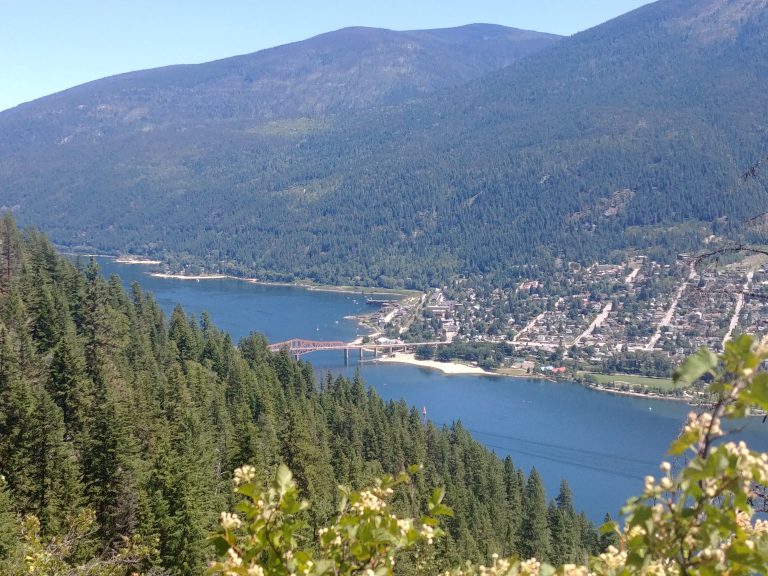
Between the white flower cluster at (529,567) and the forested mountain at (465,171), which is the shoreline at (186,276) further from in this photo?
the white flower cluster at (529,567)

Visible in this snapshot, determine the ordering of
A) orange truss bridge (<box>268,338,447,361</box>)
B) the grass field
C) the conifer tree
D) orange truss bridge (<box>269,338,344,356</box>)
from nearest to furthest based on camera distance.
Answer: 1. the conifer tree
2. the grass field
3. orange truss bridge (<box>269,338,344,356</box>)
4. orange truss bridge (<box>268,338,447,361</box>)

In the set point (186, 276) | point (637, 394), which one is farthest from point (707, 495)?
point (186, 276)

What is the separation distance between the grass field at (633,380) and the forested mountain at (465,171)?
37.4 metres

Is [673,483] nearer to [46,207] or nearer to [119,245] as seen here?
[119,245]

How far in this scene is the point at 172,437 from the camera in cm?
1309

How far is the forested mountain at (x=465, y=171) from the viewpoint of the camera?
99500 millimetres

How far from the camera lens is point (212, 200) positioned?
445 feet

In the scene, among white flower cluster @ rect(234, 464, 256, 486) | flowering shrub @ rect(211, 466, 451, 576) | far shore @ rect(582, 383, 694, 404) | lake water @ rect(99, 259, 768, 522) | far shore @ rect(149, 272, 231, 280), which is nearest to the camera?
flowering shrub @ rect(211, 466, 451, 576)

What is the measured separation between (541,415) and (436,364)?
547 inches

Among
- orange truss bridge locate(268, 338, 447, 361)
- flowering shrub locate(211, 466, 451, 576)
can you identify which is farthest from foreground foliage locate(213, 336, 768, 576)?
orange truss bridge locate(268, 338, 447, 361)

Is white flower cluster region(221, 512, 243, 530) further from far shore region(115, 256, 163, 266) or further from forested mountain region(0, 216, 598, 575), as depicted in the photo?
far shore region(115, 256, 163, 266)

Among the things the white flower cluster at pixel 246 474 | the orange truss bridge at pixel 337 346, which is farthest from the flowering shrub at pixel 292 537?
the orange truss bridge at pixel 337 346

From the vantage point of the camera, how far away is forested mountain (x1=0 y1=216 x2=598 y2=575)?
10.4 m

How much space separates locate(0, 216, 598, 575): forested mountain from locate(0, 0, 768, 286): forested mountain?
204 ft
